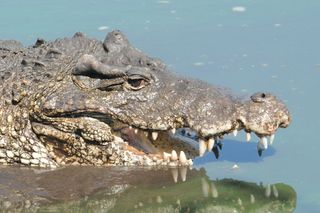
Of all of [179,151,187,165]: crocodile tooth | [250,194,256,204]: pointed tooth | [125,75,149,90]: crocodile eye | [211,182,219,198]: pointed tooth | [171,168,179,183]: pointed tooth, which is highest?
[125,75,149,90]: crocodile eye

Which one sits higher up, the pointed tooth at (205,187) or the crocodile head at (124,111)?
the crocodile head at (124,111)

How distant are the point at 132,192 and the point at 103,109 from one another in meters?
0.91

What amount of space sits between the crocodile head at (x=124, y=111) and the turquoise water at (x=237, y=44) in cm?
42

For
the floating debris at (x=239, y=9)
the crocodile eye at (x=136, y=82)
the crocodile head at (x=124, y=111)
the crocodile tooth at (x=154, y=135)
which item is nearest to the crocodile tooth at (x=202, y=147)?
the crocodile head at (x=124, y=111)

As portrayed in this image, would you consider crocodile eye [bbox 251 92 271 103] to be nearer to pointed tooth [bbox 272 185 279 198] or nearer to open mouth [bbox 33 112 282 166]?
open mouth [bbox 33 112 282 166]

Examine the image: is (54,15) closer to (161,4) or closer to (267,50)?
(161,4)

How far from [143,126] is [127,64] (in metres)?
0.70

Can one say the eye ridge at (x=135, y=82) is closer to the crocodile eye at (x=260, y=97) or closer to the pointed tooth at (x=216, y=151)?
the pointed tooth at (x=216, y=151)

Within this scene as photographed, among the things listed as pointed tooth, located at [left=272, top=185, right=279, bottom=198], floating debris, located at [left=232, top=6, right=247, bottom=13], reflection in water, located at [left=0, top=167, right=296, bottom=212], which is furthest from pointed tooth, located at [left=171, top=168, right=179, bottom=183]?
floating debris, located at [left=232, top=6, right=247, bottom=13]

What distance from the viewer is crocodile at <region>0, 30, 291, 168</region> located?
745cm

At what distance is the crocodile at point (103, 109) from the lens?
7445 mm

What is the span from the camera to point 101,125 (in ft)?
24.8

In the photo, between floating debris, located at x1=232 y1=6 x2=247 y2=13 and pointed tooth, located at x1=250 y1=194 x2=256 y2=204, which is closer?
pointed tooth, located at x1=250 y1=194 x2=256 y2=204

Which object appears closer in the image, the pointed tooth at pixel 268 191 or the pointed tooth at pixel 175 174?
the pointed tooth at pixel 268 191
